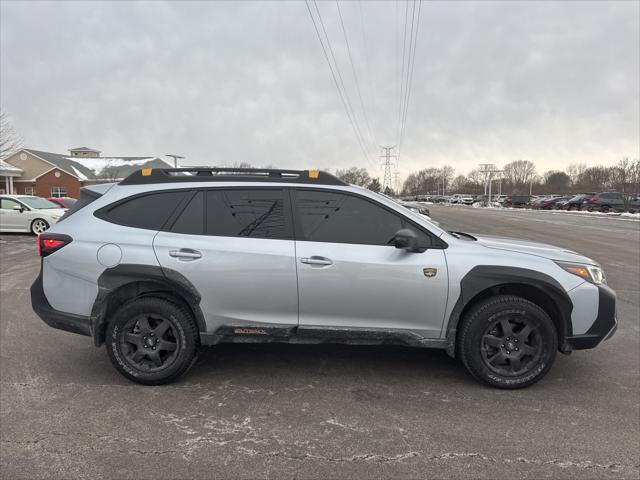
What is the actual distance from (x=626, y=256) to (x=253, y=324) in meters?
11.8

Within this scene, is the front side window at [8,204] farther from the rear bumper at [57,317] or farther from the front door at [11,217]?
the rear bumper at [57,317]

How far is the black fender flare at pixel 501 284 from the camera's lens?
3.51 m

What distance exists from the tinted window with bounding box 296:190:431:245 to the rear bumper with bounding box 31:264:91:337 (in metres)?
2.03

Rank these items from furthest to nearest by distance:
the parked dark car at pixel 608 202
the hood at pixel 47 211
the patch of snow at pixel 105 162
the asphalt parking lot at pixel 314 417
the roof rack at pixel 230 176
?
1. the patch of snow at pixel 105 162
2. the parked dark car at pixel 608 202
3. the hood at pixel 47 211
4. the roof rack at pixel 230 176
5. the asphalt parking lot at pixel 314 417

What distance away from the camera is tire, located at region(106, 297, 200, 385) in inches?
142

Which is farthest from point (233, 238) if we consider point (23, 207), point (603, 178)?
point (603, 178)

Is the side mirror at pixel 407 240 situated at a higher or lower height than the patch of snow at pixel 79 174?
lower

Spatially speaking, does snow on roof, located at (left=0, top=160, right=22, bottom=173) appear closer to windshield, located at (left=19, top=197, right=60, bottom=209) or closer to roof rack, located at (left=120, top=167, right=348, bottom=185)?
windshield, located at (left=19, top=197, right=60, bottom=209)

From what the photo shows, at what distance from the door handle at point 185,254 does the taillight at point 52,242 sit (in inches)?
37.4

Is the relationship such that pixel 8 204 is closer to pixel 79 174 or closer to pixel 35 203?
pixel 35 203

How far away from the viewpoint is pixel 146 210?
376cm

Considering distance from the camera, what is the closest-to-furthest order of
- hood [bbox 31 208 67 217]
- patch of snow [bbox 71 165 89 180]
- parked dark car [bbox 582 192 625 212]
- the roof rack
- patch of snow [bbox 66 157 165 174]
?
the roof rack
hood [bbox 31 208 67 217]
parked dark car [bbox 582 192 625 212]
patch of snow [bbox 71 165 89 180]
patch of snow [bbox 66 157 165 174]

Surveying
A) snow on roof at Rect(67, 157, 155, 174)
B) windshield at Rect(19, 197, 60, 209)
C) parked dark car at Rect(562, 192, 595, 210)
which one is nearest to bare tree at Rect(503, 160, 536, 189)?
parked dark car at Rect(562, 192, 595, 210)

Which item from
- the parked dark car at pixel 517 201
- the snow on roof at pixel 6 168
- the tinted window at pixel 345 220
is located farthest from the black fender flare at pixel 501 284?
the parked dark car at pixel 517 201
